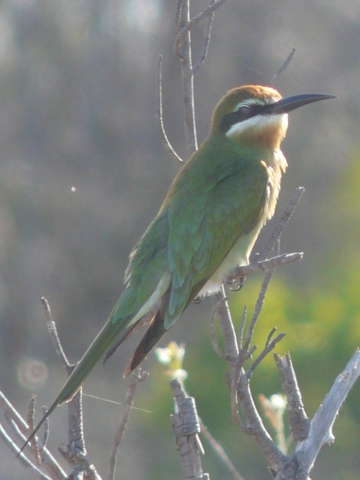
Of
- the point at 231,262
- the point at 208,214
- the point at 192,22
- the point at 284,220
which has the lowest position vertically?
the point at 284,220

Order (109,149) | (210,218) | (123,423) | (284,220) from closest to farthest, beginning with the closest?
(123,423) < (284,220) < (210,218) < (109,149)

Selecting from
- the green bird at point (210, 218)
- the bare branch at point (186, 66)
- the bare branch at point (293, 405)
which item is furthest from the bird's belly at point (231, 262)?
the bare branch at point (293, 405)

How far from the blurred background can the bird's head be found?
14.3 feet

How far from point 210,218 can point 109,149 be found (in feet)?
22.1

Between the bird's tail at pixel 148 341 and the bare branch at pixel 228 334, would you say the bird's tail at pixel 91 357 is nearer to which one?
the bird's tail at pixel 148 341

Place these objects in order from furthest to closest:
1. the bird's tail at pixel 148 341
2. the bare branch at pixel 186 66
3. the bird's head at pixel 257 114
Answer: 1. the bird's head at pixel 257 114
2. the bare branch at pixel 186 66
3. the bird's tail at pixel 148 341

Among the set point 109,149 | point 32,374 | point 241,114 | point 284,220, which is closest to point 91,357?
point 284,220

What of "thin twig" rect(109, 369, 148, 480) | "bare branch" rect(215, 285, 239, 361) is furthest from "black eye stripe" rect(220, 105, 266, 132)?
"thin twig" rect(109, 369, 148, 480)

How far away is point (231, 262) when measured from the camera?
2707mm

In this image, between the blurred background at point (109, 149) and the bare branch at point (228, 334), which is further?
the blurred background at point (109, 149)

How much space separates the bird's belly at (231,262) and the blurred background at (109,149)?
4524 mm

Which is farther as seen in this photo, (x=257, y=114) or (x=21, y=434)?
(x=257, y=114)

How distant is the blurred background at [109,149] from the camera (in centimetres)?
820

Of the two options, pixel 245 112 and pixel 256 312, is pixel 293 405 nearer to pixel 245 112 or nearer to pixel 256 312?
pixel 256 312
